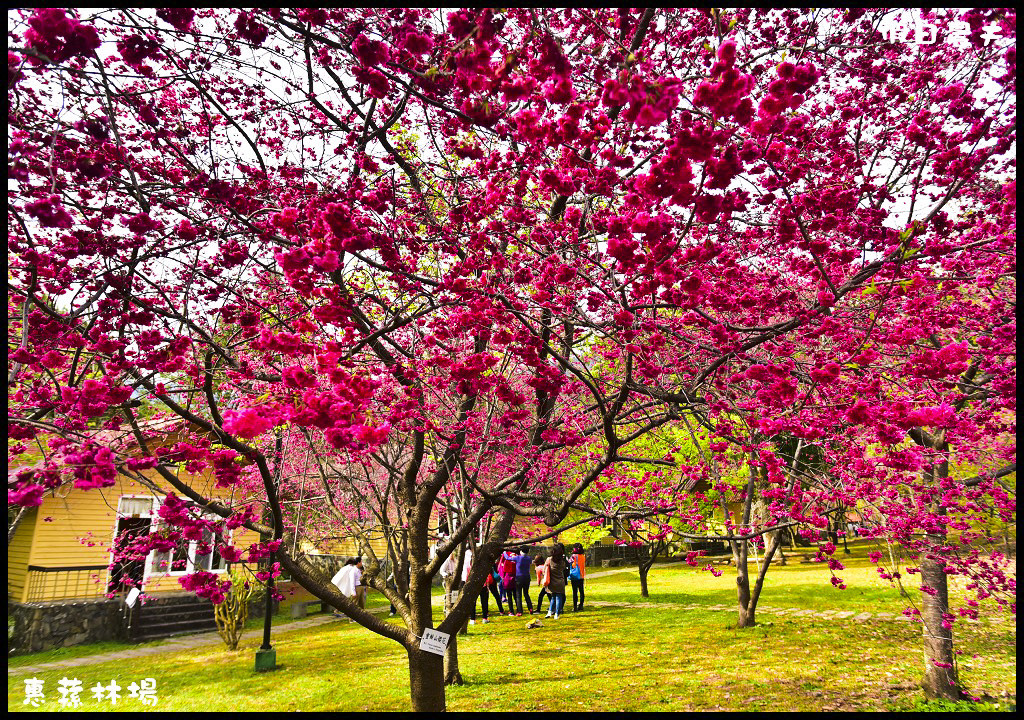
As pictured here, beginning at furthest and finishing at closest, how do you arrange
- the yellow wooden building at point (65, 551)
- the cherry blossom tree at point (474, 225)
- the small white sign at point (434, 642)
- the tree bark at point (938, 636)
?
the yellow wooden building at point (65, 551)
the tree bark at point (938, 636)
the small white sign at point (434, 642)
the cherry blossom tree at point (474, 225)

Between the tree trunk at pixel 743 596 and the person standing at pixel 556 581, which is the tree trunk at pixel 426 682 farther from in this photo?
the person standing at pixel 556 581

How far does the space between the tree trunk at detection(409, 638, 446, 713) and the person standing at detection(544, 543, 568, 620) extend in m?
8.14

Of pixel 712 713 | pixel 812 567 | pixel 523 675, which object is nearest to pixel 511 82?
pixel 712 713

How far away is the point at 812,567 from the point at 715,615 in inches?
471

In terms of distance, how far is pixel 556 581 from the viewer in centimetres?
1333

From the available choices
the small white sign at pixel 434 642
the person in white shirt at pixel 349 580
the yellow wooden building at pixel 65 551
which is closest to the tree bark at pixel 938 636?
the small white sign at pixel 434 642

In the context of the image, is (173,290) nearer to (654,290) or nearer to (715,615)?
(654,290)

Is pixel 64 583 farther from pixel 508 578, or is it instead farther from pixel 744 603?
pixel 744 603

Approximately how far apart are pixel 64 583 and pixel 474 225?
13.5 metres

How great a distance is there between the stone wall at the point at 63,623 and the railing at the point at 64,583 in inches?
18.1

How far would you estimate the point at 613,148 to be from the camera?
4.44 m

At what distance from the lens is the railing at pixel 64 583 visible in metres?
12.0

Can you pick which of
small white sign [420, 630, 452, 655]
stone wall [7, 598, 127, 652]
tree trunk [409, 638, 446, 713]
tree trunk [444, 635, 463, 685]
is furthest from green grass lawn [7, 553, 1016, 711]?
small white sign [420, 630, 452, 655]

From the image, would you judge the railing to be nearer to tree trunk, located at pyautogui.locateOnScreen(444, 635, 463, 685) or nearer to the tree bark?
tree trunk, located at pyautogui.locateOnScreen(444, 635, 463, 685)
